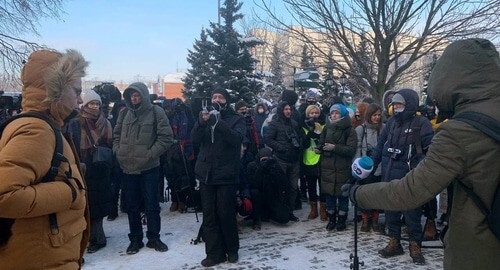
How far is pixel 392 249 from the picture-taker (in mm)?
5348

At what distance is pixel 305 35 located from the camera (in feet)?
28.6

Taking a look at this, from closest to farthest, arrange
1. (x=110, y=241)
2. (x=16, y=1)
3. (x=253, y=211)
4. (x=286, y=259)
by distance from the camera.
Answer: (x=286, y=259) → (x=110, y=241) → (x=253, y=211) → (x=16, y=1)

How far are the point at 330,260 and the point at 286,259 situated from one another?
21.6 inches

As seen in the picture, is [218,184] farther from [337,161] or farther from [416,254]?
[416,254]

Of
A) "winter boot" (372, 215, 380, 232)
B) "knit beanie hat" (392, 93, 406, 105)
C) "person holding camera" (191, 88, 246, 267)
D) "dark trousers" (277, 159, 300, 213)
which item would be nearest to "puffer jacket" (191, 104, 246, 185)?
"person holding camera" (191, 88, 246, 267)

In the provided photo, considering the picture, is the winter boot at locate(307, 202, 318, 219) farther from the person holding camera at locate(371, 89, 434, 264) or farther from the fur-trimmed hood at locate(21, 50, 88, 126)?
the fur-trimmed hood at locate(21, 50, 88, 126)

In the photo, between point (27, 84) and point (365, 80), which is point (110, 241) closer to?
point (27, 84)

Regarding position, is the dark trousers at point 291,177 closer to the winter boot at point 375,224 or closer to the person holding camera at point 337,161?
the person holding camera at point 337,161

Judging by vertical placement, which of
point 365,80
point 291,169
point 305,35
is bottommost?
point 291,169

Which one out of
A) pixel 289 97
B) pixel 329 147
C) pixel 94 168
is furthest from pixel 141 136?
pixel 289 97

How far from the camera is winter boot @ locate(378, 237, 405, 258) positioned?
5.32 m

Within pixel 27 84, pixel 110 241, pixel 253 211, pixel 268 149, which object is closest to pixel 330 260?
pixel 253 211

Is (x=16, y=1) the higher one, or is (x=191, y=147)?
(x=16, y=1)

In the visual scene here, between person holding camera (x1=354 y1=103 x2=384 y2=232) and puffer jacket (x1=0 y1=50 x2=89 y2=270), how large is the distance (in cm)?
490
